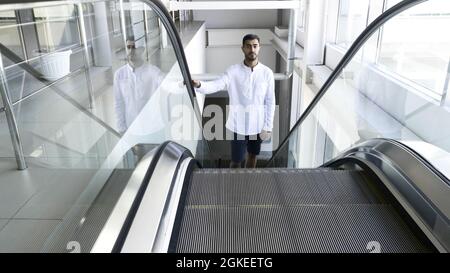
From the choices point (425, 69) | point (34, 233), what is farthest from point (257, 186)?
point (425, 69)

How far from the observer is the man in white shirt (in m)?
5.49

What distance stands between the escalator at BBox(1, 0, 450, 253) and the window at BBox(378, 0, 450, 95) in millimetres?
1430

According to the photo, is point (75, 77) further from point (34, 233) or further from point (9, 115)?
point (34, 233)

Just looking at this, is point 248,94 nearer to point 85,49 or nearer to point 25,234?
point 85,49

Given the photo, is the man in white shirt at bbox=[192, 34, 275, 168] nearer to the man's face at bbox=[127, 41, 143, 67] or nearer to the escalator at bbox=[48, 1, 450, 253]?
the man's face at bbox=[127, 41, 143, 67]

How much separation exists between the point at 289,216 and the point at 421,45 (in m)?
3.65

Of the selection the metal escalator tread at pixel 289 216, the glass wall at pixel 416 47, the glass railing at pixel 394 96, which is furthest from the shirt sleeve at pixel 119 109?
the glass wall at pixel 416 47

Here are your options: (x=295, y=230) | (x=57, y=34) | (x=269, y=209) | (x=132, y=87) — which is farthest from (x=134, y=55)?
(x=295, y=230)

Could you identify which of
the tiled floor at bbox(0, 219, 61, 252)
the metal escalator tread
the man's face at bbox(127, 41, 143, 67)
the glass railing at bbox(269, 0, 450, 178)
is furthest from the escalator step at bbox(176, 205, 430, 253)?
the man's face at bbox(127, 41, 143, 67)

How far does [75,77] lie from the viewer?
5055 mm

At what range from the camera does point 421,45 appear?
4.68m

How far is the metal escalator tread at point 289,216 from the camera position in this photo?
180 cm

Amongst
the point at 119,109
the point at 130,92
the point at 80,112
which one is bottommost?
the point at 80,112
